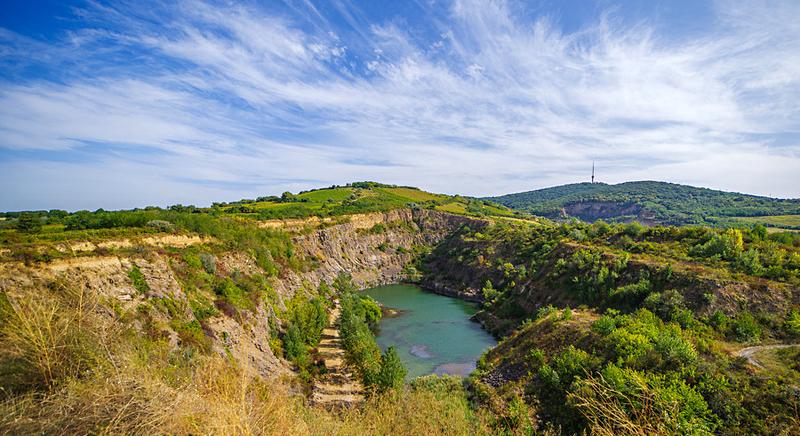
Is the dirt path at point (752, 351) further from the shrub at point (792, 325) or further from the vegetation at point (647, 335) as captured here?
the shrub at point (792, 325)

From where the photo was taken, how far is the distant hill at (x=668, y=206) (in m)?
107

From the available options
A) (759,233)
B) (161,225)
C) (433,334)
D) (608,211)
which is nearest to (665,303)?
(759,233)

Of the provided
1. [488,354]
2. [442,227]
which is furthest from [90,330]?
[442,227]

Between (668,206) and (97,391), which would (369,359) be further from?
(668,206)

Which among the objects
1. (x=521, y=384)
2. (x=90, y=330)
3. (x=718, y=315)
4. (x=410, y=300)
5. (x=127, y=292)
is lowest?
(x=410, y=300)

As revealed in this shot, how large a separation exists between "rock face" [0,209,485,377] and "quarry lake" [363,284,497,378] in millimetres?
10901

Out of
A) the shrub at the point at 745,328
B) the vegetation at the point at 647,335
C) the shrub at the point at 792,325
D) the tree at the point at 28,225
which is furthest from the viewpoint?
the tree at the point at 28,225

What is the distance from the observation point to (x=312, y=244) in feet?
190

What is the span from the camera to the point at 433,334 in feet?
132

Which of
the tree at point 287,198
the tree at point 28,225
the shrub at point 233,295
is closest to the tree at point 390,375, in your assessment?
the shrub at point 233,295

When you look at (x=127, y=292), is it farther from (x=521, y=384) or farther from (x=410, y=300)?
(x=410, y=300)

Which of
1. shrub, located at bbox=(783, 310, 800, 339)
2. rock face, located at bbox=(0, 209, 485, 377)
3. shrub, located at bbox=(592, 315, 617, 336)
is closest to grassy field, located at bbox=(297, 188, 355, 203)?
rock face, located at bbox=(0, 209, 485, 377)

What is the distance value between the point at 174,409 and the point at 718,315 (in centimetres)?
3084

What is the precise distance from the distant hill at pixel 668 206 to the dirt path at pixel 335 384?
96.6 meters
